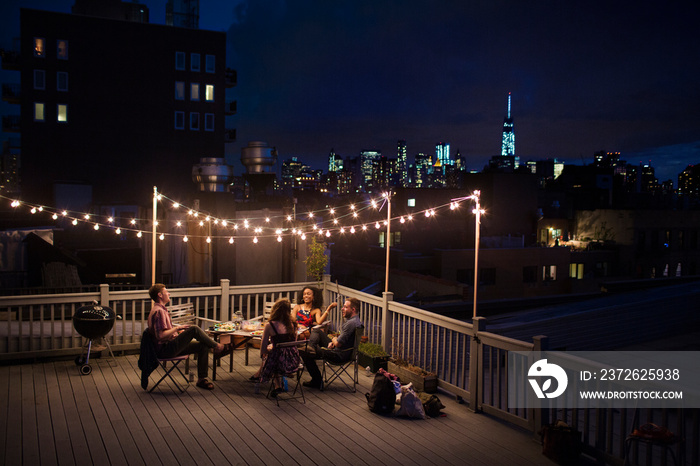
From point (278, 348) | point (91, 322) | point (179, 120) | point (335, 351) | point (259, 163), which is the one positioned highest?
point (179, 120)

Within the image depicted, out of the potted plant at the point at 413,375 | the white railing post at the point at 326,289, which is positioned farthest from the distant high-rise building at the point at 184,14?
the potted plant at the point at 413,375

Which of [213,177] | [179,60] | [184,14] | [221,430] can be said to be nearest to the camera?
[221,430]

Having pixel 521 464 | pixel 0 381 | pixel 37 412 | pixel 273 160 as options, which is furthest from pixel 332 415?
pixel 273 160

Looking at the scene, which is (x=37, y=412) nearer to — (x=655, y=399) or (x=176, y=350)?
(x=176, y=350)

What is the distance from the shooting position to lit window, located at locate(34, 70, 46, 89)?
1227 inches

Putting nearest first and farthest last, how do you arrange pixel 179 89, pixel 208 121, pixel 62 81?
pixel 62 81 < pixel 179 89 < pixel 208 121

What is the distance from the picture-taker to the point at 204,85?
35.2 m

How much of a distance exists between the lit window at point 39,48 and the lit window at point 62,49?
76cm

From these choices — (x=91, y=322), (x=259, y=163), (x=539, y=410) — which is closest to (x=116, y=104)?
(x=259, y=163)

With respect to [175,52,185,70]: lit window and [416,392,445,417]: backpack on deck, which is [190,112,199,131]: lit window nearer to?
[175,52,185,70]: lit window

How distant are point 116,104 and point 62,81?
10.5 ft

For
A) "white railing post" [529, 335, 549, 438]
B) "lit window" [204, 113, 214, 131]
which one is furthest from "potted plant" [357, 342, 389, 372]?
"lit window" [204, 113, 214, 131]

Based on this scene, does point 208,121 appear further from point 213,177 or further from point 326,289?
point 326,289

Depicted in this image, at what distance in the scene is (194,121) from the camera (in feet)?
116
